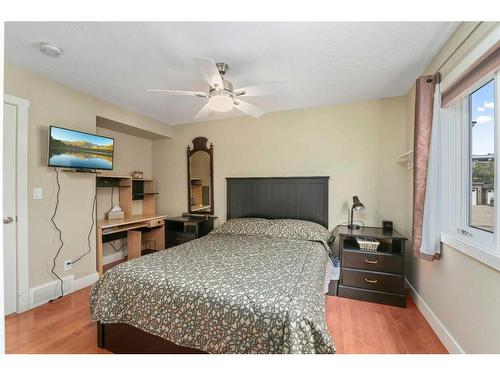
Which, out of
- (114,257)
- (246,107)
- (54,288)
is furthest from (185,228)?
(246,107)

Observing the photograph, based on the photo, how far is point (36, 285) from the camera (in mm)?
2264

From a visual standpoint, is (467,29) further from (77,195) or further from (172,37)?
(77,195)

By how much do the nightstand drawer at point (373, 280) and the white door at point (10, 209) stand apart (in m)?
3.32

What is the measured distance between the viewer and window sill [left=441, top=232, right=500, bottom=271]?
1208mm

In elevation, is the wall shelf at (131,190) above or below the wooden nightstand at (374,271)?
above

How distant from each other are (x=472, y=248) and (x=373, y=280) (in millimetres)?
1156

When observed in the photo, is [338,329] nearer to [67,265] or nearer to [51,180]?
[67,265]

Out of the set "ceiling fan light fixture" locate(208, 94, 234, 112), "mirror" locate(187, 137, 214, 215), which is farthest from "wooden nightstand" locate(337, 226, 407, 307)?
"mirror" locate(187, 137, 214, 215)

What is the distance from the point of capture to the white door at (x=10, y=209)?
6.70 feet

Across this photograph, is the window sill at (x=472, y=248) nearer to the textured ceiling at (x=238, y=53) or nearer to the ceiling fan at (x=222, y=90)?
the textured ceiling at (x=238, y=53)

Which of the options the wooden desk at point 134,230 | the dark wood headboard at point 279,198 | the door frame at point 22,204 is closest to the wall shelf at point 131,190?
the wooden desk at point 134,230

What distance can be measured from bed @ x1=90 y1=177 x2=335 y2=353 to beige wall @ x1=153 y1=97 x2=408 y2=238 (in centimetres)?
118

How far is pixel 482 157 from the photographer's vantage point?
151 centimetres

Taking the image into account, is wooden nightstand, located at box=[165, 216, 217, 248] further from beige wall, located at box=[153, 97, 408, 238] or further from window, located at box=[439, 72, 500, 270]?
window, located at box=[439, 72, 500, 270]
